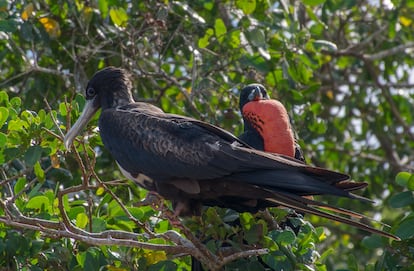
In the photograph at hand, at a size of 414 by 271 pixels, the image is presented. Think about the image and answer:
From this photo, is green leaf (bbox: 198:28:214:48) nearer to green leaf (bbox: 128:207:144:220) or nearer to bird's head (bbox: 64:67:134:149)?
bird's head (bbox: 64:67:134:149)

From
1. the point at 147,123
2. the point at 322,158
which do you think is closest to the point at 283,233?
the point at 147,123

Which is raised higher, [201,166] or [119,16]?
[119,16]

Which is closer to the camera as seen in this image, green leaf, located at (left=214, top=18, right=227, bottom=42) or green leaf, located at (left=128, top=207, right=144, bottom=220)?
green leaf, located at (left=128, top=207, right=144, bottom=220)

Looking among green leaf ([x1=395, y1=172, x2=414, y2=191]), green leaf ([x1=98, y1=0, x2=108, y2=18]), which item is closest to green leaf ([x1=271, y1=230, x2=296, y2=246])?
green leaf ([x1=395, y1=172, x2=414, y2=191])

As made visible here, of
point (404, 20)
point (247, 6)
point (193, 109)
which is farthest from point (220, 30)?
point (404, 20)

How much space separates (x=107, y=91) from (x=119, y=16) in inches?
29.9

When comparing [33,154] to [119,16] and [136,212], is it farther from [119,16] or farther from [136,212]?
[119,16]

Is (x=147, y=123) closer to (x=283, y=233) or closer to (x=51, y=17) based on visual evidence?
(x=283, y=233)

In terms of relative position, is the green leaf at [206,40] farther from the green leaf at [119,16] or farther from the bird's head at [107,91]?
the bird's head at [107,91]

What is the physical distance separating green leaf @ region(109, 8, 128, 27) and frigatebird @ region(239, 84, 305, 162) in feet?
2.44

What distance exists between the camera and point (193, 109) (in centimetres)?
490

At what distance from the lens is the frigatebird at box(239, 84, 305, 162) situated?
4227 mm

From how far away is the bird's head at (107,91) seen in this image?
168 inches

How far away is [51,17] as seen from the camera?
5.11 metres
